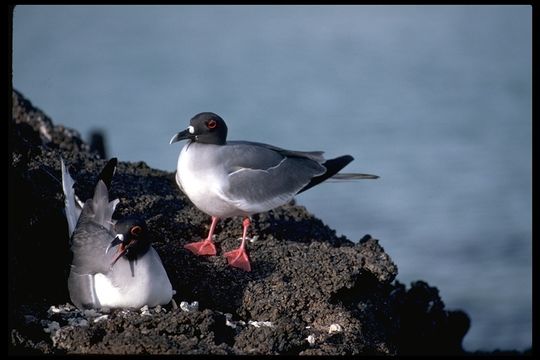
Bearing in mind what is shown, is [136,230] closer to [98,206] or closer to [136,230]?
[136,230]

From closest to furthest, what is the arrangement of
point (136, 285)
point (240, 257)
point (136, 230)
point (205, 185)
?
1. point (136, 285)
2. point (136, 230)
3. point (240, 257)
4. point (205, 185)

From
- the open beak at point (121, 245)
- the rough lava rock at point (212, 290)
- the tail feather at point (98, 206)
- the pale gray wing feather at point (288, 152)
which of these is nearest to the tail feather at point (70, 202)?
the tail feather at point (98, 206)

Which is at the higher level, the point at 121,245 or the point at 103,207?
the point at 103,207

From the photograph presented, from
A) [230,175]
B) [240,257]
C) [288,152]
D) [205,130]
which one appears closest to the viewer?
[240,257]

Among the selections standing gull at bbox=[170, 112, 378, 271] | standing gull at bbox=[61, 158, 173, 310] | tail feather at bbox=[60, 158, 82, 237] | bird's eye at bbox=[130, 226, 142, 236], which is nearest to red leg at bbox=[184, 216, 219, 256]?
standing gull at bbox=[170, 112, 378, 271]

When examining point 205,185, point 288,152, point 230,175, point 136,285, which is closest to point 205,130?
point 230,175

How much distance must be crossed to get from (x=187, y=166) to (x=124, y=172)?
901mm

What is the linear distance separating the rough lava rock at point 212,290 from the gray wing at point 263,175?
0.84 ft

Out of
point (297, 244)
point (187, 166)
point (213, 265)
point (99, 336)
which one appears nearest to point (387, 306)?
point (297, 244)

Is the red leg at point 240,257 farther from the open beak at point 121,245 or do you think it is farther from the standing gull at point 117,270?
the open beak at point 121,245

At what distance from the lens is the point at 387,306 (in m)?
7.46

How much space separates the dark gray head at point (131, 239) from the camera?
6.57 m

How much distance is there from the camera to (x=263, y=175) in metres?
8.06

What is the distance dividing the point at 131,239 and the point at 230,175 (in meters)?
1.46
